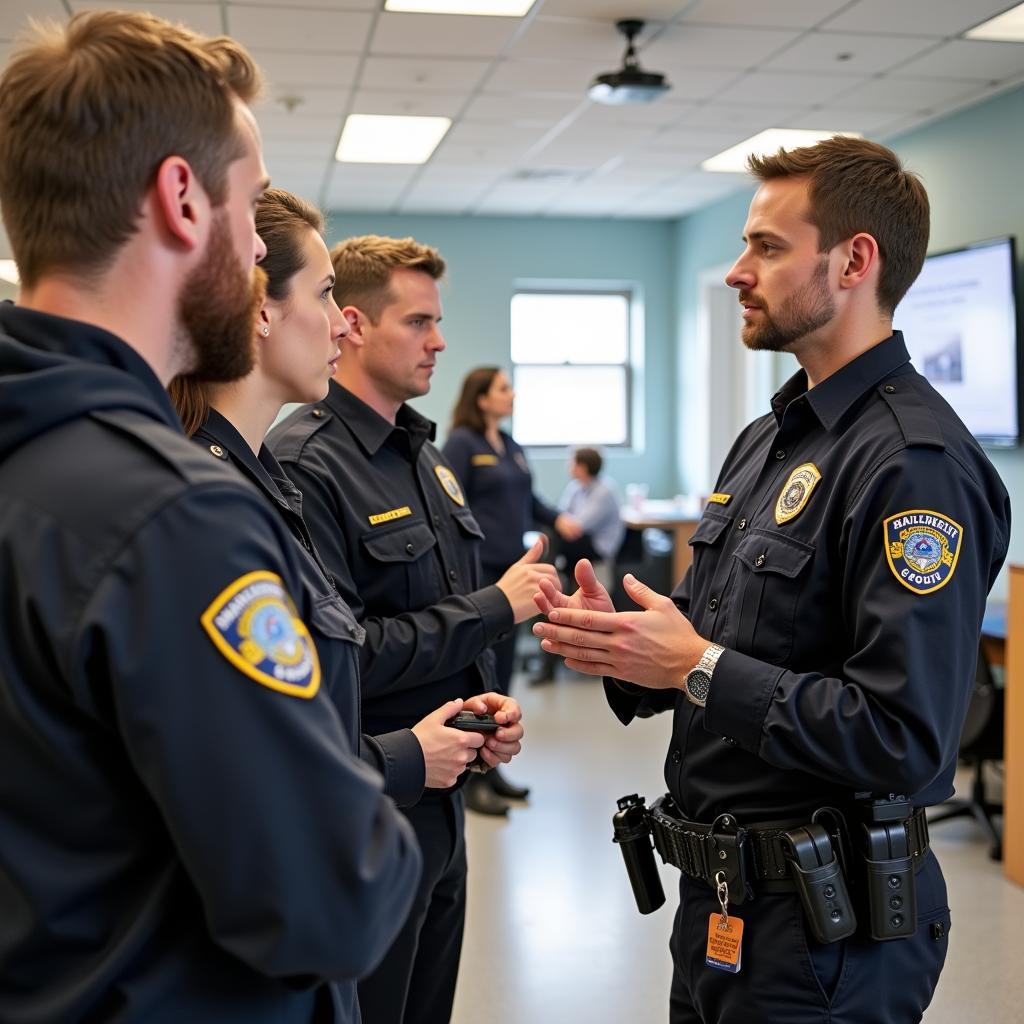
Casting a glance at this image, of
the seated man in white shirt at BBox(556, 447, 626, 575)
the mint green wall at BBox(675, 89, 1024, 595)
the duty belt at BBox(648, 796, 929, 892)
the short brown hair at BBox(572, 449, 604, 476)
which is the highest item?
the mint green wall at BBox(675, 89, 1024, 595)

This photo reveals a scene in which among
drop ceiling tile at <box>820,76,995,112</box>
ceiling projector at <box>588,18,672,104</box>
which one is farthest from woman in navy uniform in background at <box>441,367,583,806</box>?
drop ceiling tile at <box>820,76,995,112</box>

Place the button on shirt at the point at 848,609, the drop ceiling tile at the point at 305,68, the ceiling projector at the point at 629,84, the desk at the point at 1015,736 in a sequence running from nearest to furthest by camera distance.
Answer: the button on shirt at the point at 848,609
the desk at the point at 1015,736
the ceiling projector at the point at 629,84
the drop ceiling tile at the point at 305,68

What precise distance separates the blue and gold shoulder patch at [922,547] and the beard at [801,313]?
39 cm

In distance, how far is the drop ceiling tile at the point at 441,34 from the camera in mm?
4508

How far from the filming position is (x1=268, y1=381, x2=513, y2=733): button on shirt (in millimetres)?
1932

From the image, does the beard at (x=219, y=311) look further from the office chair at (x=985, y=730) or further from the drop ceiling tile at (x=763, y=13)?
the drop ceiling tile at (x=763, y=13)

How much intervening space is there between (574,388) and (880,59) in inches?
192

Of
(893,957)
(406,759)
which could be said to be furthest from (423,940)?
(893,957)

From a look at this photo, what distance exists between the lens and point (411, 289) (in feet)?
7.61

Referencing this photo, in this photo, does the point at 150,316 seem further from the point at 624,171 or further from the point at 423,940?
the point at 624,171

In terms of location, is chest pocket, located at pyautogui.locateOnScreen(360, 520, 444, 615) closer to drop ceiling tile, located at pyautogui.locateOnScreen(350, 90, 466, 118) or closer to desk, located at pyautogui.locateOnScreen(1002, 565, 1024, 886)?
desk, located at pyautogui.locateOnScreen(1002, 565, 1024, 886)

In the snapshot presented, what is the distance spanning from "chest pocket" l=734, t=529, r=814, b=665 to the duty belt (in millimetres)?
230

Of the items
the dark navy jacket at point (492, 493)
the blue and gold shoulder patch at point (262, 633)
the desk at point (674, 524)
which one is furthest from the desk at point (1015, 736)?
the desk at point (674, 524)

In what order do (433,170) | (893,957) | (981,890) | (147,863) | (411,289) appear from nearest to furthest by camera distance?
(147,863) → (893,957) → (411,289) → (981,890) → (433,170)
